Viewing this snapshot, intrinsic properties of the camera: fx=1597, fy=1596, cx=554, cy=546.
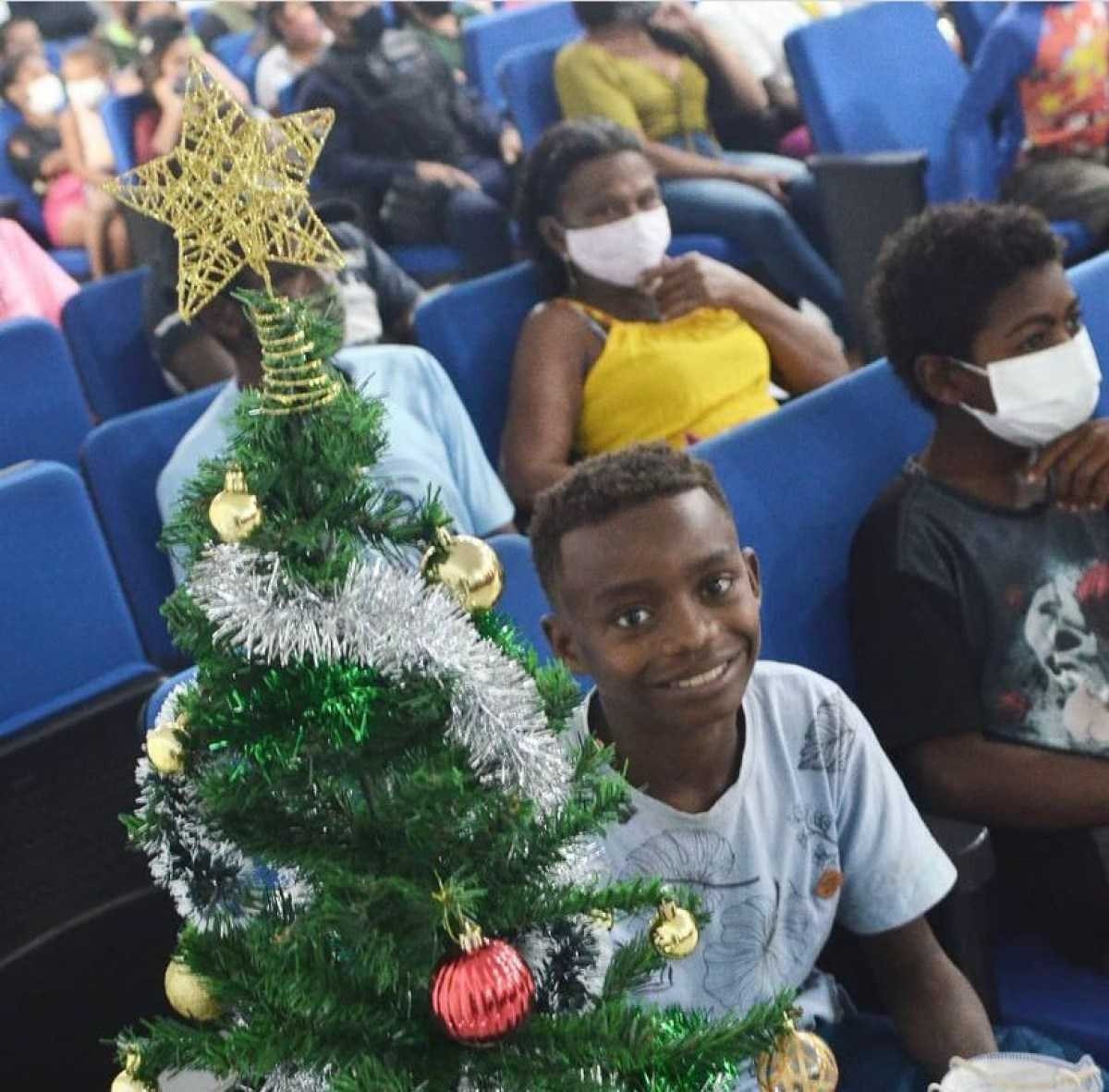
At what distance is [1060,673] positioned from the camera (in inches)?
61.9

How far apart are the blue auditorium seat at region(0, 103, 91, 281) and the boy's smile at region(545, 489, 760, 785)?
3548 mm

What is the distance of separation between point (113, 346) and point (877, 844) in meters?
2.10

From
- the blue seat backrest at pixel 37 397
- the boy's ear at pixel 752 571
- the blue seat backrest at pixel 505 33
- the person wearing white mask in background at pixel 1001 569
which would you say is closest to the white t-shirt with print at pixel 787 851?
the boy's ear at pixel 752 571

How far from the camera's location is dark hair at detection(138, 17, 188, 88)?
4508mm

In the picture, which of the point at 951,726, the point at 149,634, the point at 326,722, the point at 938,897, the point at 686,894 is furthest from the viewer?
the point at 149,634

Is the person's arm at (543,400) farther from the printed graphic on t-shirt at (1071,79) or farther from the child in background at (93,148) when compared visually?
the child in background at (93,148)

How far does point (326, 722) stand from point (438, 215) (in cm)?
352

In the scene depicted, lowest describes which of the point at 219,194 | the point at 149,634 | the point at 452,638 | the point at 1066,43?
the point at 149,634

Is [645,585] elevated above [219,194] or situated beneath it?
situated beneath

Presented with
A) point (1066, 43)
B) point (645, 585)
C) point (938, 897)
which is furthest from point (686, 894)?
point (1066, 43)

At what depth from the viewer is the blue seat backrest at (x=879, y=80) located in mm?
3877

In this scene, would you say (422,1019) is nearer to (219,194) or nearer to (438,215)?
(219,194)

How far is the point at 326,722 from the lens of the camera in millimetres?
817

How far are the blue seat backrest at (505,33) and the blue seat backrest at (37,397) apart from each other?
248 cm
